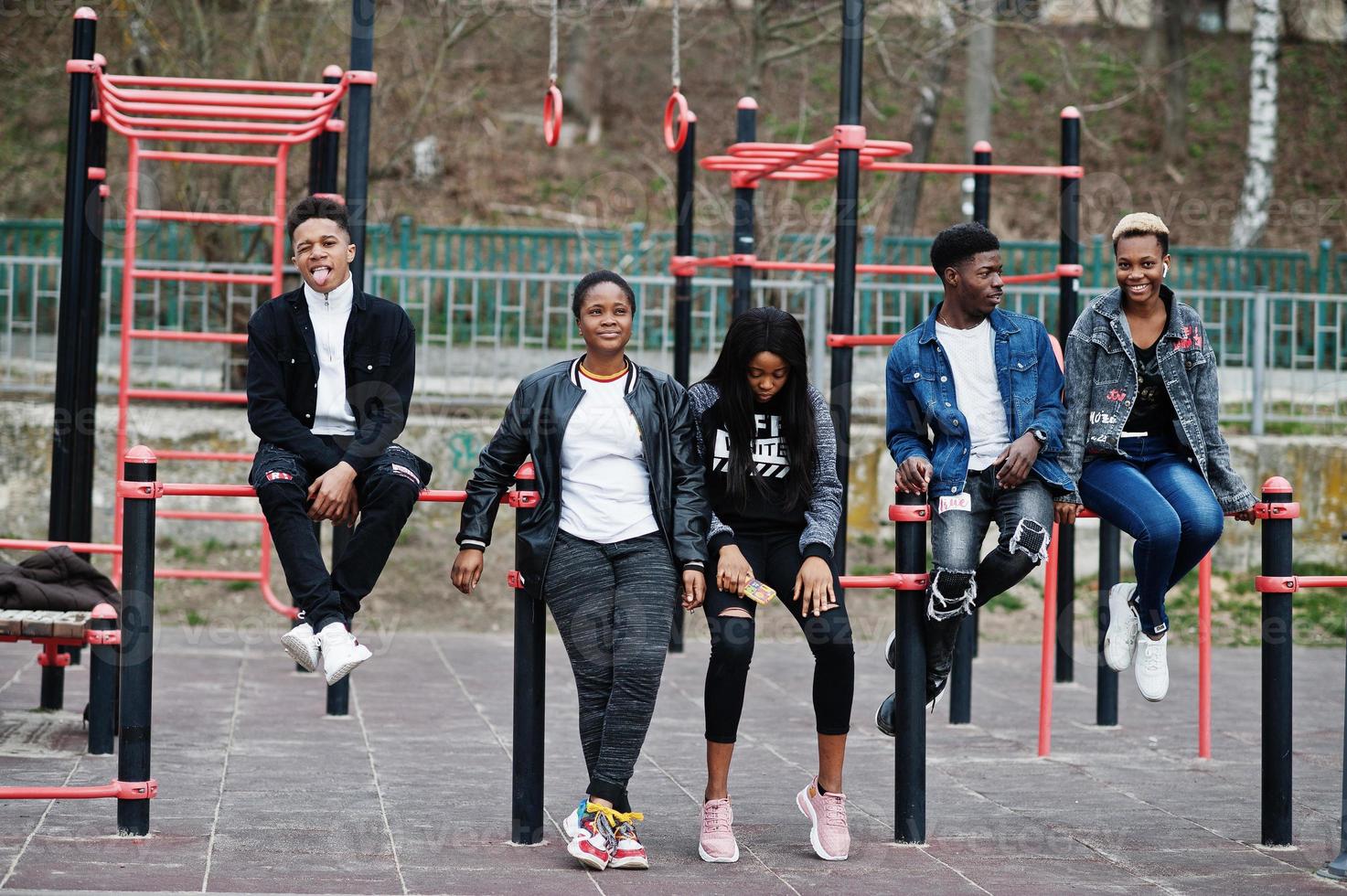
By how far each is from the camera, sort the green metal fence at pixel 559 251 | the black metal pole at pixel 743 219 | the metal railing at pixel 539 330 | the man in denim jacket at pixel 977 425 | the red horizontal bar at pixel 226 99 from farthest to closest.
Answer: the green metal fence at pixel 559 251, the metal railing at pixel 539 330, the black metal pole at pixel 743 219, the red horizontal bar at pixel 226 99, the man in denim jacket at pixel 977 425

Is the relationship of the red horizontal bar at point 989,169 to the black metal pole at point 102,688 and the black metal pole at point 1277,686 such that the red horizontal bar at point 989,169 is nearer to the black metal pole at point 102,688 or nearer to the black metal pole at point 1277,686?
the black metal pole at point 1277,686

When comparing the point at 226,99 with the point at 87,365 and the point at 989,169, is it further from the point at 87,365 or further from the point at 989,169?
the point at 989,169

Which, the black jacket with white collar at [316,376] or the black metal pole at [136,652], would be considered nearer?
the black metal pole at [136,652]

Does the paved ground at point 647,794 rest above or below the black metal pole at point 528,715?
below

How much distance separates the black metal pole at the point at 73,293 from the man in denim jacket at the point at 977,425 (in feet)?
11.5

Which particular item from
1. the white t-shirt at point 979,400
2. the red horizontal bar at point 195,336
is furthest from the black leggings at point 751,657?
the red horizontal bar at point 195,336

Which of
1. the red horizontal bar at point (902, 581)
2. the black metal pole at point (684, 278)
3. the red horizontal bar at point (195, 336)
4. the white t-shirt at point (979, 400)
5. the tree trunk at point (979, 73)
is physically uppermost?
the tree trunk at point (979, 73)

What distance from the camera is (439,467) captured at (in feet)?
35.3

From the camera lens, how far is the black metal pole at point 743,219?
26.0 ft

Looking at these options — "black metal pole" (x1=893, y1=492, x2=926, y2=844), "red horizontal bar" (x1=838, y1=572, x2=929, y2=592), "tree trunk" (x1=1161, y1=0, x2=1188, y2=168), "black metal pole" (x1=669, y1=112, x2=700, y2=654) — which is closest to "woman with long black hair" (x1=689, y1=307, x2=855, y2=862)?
"red horizontal bar" (x1=838, y1=572, x2=929, y2=592)

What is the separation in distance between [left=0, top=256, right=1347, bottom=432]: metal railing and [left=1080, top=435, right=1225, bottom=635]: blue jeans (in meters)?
5.71

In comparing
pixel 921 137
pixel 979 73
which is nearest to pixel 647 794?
pixel 979 73

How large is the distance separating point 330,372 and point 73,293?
2.19m

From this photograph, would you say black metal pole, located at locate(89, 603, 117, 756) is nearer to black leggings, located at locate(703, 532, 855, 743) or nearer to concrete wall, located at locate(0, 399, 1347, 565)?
black leggings, located at locate(703, 532, 855, 743)
